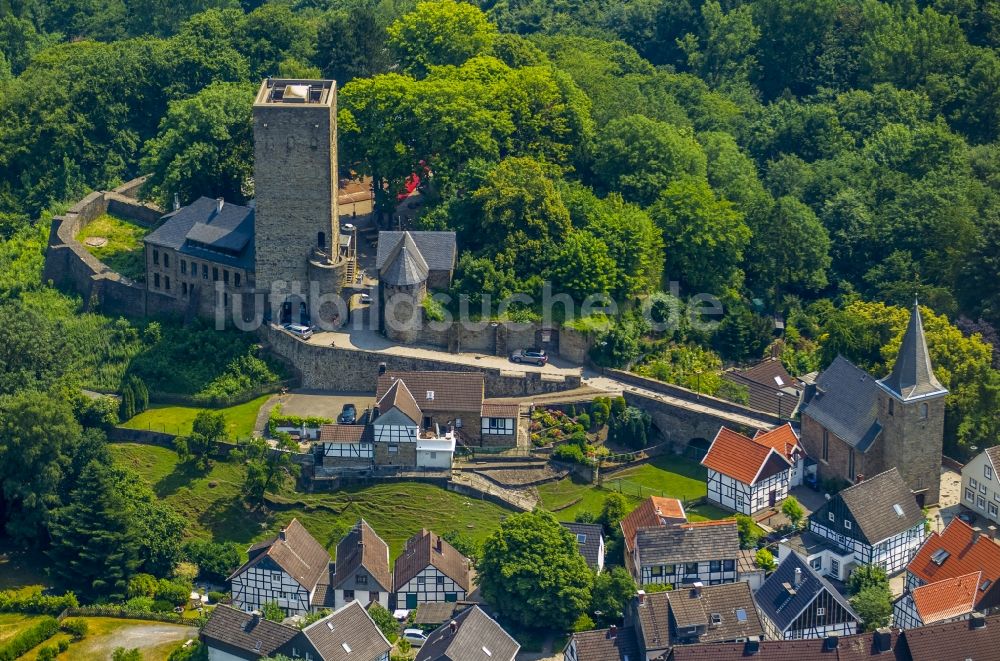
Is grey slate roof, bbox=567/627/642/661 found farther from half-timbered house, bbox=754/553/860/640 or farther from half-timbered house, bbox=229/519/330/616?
half-timbered house, bbox=229/519/330/616

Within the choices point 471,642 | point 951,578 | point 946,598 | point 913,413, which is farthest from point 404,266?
point 946,598

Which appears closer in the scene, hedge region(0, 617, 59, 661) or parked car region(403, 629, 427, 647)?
parked car region(403, 629, 427, 647)

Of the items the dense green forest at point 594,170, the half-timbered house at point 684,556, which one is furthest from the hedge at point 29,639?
the half-timbered house at point 684,556

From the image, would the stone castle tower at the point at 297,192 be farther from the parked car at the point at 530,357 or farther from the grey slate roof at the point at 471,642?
the grey slate roof at the point at 471,642

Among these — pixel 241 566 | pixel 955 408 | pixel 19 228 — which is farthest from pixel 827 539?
pixel 19 228

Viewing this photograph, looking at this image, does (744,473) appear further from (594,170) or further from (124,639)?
(124,639)

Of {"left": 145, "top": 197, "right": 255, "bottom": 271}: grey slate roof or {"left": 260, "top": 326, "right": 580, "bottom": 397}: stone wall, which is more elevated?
{"left": 145, "top": 197, "right": 255, "bottom": 271}: grey slate roof

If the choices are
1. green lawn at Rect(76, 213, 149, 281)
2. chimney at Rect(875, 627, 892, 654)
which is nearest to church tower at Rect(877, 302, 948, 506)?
chimney at Rect(875, 627, 892, 654)
